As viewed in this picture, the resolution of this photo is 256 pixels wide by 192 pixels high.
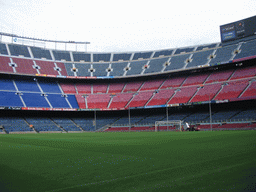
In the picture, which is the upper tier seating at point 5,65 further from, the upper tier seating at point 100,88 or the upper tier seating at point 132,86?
the upper tier seating at point 132,86

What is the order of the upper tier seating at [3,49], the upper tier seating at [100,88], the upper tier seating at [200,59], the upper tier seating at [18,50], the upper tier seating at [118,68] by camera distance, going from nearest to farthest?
1. the upper tier seating at [200,59]
2. the upper tier seating at [3,49]
3. the upper tier seating at [18,50]
4. the upper tier seating at [100,88]
5. the upper tier seating at [118,68]

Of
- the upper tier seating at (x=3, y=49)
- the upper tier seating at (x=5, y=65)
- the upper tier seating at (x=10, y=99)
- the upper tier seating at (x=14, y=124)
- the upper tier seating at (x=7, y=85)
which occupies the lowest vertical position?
the upper tier seating at (x=14, y=124)

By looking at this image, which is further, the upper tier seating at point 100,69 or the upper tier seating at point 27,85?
the upper tier seating at point 100,69

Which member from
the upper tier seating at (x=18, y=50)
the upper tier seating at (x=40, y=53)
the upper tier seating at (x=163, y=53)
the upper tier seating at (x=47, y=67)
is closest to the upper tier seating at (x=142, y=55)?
the upper tier seating at (x=163, y=53)

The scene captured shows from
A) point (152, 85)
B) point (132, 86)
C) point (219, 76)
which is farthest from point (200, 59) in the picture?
point (132, 86)

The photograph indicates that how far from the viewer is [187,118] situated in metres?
47.8

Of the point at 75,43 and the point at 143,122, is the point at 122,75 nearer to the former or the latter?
the point at 143,122

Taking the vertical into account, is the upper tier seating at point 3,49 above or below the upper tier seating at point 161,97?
above

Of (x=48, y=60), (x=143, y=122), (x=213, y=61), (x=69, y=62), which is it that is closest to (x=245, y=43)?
(x=213, y=61)

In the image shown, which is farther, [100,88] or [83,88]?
[100,88]

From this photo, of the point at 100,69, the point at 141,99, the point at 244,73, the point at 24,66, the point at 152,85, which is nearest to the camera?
the point at 244,73

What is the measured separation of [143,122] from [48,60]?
33.5 metres

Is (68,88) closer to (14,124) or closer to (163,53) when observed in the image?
(14,124)

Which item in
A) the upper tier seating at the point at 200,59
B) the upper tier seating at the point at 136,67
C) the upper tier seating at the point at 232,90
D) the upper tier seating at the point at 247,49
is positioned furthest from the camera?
the upper tier seating at the point at 136,67
